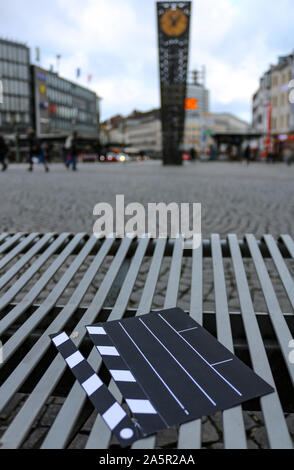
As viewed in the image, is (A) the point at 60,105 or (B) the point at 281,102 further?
(A) the point at 60,105

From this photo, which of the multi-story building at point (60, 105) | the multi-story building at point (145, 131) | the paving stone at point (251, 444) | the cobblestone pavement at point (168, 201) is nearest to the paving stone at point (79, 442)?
the cobblestone pavement at point (168, 201)

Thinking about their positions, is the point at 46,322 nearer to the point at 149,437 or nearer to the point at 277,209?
the point at 149,437

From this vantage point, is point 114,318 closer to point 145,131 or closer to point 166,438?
point 166,438

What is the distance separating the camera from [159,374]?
1453 millimetres

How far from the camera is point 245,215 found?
648cm

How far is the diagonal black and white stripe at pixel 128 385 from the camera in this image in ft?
3.99

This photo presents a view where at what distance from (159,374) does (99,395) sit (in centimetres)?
22

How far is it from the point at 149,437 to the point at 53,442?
0.24m

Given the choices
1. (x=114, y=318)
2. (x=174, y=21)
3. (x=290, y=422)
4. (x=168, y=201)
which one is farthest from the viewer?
(x=174, y=21)

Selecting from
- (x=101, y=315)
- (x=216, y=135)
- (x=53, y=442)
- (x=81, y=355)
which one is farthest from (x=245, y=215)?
(x=216, y=135)

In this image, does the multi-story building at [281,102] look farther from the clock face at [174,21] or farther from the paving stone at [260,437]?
the paving stone at [260,437]

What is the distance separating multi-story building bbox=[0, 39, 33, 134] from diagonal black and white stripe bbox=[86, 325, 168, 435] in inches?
3048

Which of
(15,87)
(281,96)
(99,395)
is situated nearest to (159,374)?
(99,395)

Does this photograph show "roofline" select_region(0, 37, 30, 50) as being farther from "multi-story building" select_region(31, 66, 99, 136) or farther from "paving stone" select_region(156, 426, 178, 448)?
"paving stone" select_region(156, 426, 178, 448)
